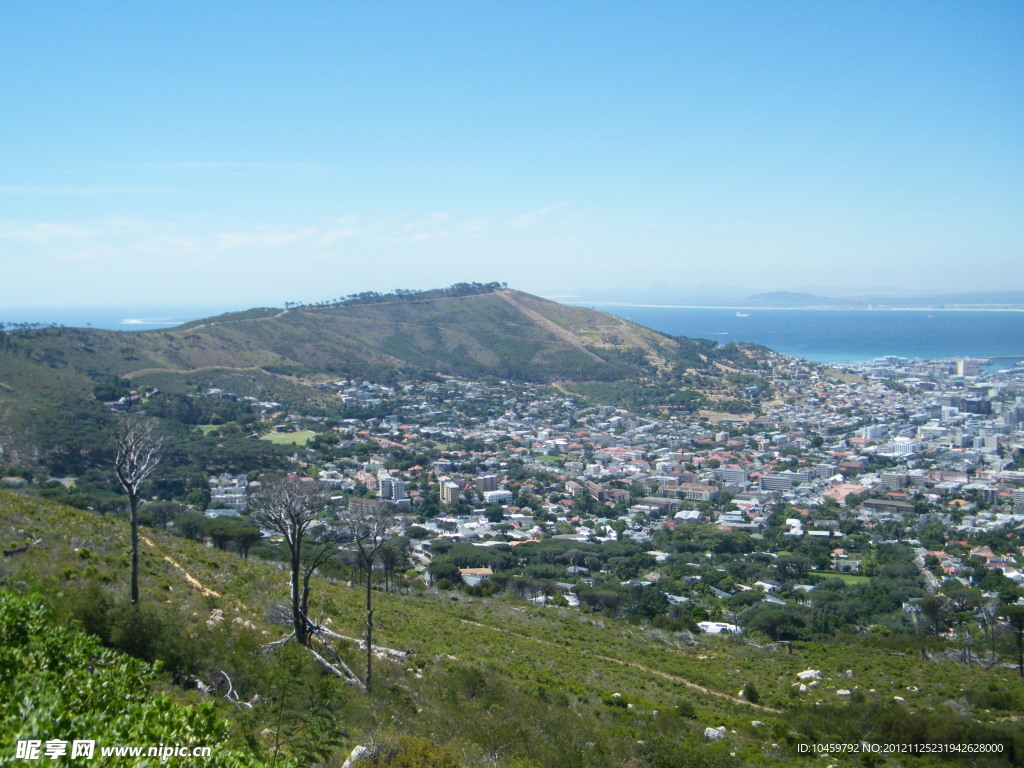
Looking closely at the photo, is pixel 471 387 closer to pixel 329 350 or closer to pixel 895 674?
pixel 329 350

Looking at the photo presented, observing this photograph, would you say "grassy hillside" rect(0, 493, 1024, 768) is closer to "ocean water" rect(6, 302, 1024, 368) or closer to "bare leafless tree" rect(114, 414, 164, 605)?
"bare leafless tree" rect(114, 414, 164, 605)

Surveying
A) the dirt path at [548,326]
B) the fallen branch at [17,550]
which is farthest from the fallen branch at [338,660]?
the dirt path at [548,326]

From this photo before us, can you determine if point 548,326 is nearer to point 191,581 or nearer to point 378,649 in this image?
point 191,581

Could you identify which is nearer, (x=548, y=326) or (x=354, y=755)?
(x=354, y=755)

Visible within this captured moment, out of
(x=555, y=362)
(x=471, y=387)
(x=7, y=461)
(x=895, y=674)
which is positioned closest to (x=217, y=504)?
(x=7, y=461)

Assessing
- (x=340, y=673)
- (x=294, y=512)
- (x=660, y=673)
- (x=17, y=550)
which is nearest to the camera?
(x=340, y=673)

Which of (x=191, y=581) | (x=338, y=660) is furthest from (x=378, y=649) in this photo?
(x=191, y=581)

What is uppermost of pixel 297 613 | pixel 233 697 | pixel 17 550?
pixel 17 550

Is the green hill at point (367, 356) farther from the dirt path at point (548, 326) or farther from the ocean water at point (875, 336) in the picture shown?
the ocean water at point (875, 336)
